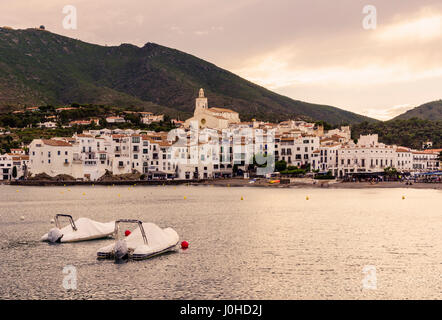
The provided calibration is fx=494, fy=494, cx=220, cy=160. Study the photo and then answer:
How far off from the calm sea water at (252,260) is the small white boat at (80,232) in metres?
1.10

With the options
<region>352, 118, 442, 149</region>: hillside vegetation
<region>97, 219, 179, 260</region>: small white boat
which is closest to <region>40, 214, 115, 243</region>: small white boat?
<region>97, 219, 179, 260</region>: small white boat

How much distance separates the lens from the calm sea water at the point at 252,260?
24266 millimetres

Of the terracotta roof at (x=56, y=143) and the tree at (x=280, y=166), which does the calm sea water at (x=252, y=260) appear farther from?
the tree at (x=280, y=166)

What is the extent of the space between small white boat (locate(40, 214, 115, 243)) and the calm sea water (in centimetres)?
110

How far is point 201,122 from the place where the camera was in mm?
174875

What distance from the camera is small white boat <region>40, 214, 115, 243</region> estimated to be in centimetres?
3781

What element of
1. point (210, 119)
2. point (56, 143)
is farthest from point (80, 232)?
point (210, 119)

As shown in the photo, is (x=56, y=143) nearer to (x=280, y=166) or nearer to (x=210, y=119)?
(x=280, y=166)

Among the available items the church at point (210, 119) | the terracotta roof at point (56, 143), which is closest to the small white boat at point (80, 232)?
the terracotta roof at point (56, 143)

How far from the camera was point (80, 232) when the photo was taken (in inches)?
1527
